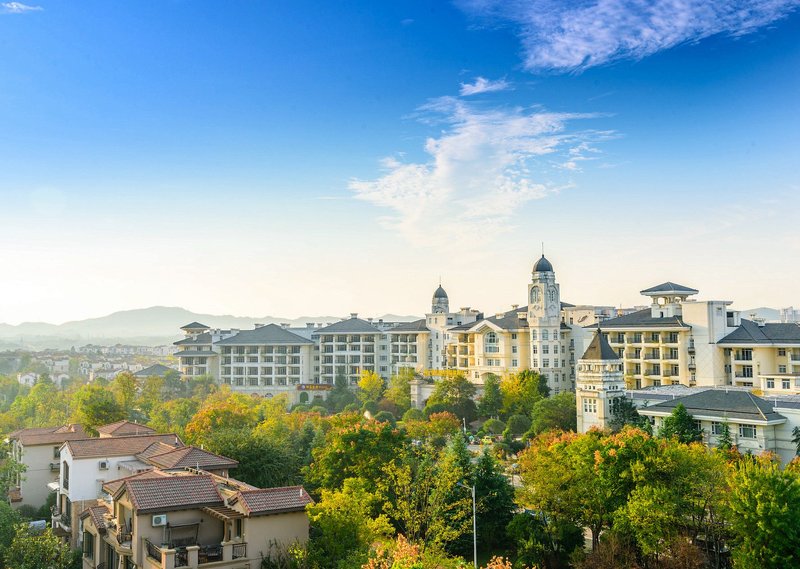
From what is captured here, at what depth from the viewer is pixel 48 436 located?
34281mm

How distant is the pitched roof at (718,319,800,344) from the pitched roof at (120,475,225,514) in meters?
39.5

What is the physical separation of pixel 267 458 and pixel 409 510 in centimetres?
775

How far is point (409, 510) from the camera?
23094 mm

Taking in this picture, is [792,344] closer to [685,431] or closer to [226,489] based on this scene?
[685,431]

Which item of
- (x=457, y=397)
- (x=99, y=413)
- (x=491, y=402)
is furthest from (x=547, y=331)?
(x=99, y=413)

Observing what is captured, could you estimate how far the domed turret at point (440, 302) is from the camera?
250 ft

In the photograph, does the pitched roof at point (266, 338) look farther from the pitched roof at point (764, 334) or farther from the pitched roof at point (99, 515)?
the pitched roof at point (99, 515)

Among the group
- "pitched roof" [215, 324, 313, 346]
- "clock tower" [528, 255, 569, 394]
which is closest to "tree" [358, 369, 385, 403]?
"pitched roof" [215, 324, 313, 346]

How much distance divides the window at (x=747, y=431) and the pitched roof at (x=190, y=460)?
850 inches

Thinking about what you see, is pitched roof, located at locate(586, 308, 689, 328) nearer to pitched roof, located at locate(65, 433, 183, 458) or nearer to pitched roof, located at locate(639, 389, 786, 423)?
pitched roof, located at locate(639, 389, 786, 423)

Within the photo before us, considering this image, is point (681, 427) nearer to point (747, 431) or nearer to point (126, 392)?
point (747, 431)

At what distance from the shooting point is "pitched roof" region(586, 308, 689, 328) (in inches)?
2004

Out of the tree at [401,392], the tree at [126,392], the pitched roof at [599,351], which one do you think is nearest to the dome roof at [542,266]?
the tree at [401,392]

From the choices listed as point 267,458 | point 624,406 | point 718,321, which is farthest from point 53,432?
point 718,321
